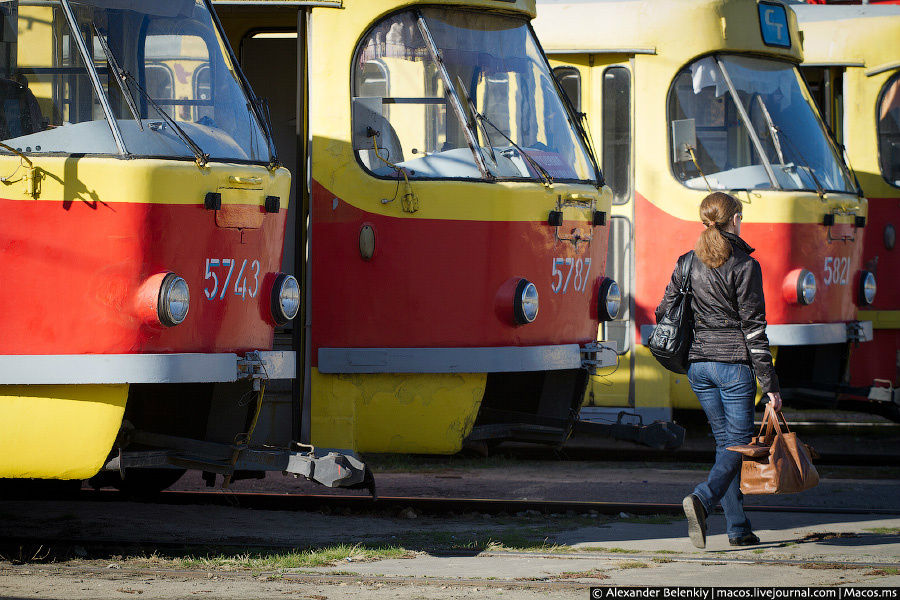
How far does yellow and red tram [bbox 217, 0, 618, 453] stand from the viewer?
7.39 metres

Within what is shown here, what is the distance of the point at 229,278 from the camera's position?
20.6ft

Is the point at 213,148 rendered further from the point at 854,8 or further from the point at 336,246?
the point at 854,8

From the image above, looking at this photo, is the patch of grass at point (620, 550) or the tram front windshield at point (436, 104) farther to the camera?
the tram front windshield at point (436, 104)

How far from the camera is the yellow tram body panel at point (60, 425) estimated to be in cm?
→ 585

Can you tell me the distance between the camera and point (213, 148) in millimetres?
6328

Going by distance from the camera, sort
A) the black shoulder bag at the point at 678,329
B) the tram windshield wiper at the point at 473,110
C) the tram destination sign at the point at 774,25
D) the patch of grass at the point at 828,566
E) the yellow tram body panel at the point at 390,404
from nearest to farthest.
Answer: the patch of grass at the point at 828,566 < the black shoulder bag at the point at 678,329 < the yellow tram body panel at the point at 390,404 < the tram windshield wiper at the point at 473,110 < the tram destination sign at the point at 774,25

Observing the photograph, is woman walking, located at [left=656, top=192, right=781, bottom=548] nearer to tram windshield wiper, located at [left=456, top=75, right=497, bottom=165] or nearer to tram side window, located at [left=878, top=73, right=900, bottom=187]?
tram windshield wiper, located at [left=456, top=75, right=497, bottom=165]

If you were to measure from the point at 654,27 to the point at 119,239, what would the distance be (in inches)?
207

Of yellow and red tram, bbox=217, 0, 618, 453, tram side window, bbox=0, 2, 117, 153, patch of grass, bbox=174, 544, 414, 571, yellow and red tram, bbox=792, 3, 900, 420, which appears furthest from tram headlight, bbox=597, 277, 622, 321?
yellow and red tram, bbox=792, 3, 900, 420

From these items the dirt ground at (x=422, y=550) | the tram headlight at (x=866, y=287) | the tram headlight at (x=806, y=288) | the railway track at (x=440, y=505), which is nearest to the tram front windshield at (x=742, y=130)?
the tram headlight at (x=806, y=288)

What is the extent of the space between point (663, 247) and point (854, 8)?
304 cm

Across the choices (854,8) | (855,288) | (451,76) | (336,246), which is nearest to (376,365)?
(336,246)

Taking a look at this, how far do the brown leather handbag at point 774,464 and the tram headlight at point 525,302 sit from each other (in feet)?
4.74

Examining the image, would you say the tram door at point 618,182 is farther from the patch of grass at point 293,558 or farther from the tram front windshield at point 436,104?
the patch of grass at point 293,558
